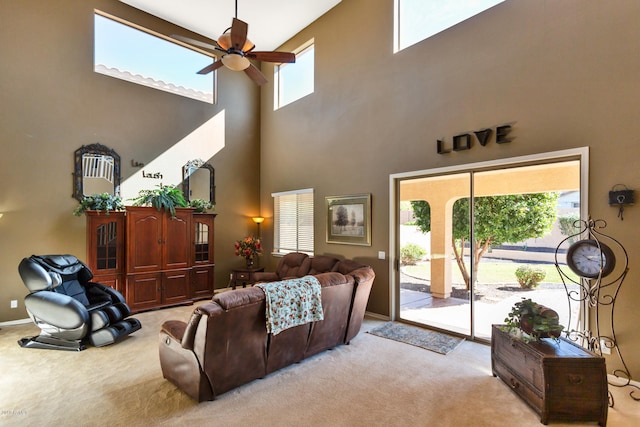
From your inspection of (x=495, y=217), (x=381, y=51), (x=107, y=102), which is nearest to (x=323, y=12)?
(x=381, y=51)

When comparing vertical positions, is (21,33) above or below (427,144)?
above

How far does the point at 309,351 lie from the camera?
353cm

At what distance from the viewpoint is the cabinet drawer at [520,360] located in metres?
2.53

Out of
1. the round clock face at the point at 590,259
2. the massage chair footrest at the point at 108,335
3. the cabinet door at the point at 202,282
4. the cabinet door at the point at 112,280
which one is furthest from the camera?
the cabinet door at the point at 202,282

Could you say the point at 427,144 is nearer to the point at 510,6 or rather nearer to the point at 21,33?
the point at 510,6

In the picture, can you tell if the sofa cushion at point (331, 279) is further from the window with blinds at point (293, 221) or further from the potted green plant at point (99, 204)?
the potted green plant at point (99, 204)

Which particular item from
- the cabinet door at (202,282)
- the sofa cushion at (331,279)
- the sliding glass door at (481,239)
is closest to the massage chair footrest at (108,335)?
the cabinet door at (202,282)

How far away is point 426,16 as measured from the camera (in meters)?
4.79

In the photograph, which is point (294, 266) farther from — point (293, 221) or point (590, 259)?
point (590, 259)

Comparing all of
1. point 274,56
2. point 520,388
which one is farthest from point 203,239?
point 520,388

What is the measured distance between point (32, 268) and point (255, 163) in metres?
4.76

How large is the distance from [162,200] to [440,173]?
4.60 metres

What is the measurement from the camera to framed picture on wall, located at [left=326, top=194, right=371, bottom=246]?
5.39 metres

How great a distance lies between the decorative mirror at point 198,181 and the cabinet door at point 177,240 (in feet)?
3.09
